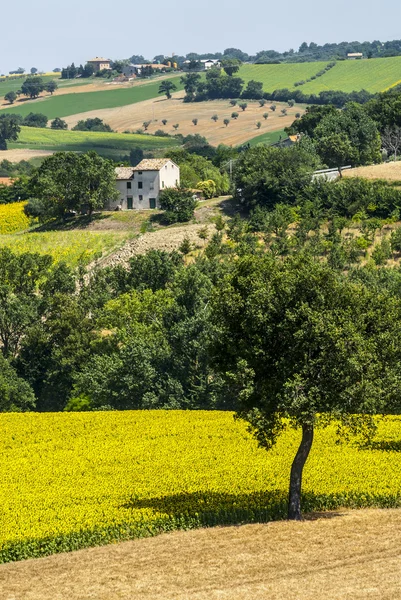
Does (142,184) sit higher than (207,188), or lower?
higher

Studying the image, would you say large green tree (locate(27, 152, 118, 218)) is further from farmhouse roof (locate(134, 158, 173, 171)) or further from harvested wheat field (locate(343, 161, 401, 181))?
harvested wheat field (locate(343, 161, 401, 181))

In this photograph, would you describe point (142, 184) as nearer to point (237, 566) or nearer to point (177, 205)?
point (177, 205)

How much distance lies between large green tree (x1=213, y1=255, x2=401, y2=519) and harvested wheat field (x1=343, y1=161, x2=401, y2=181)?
98.9 meters

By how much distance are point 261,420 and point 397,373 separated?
6.39 metres

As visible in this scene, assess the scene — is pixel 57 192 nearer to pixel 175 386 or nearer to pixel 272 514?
pixel 175 386

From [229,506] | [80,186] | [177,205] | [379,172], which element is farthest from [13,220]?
[229,506]

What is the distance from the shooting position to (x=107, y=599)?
3494 centimetres

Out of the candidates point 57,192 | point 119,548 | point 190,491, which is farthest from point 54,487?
point 57,192

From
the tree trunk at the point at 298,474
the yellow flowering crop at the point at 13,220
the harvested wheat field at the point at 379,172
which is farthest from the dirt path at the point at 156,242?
the tree trunk at the point at 298,474

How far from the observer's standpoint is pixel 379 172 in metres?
142

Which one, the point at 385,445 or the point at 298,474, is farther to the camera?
the point at 385,445

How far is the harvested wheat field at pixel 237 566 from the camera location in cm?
3491

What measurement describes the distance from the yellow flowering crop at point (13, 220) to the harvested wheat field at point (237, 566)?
366ft

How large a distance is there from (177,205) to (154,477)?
85.4m
